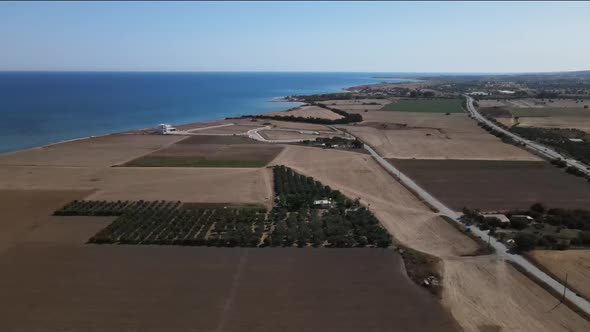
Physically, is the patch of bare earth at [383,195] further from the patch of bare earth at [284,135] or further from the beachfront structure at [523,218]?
the patch of bare earth at [284,135]

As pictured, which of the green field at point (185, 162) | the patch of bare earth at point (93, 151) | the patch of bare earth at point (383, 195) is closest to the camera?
the patch of bare earth at point (383, 195)

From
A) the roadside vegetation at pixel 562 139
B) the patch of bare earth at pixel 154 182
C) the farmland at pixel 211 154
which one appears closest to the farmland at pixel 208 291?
the patch of bare earth at pixel 154 182

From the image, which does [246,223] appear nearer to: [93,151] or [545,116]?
[93,151]

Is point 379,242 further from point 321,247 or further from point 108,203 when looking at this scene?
point 108,203

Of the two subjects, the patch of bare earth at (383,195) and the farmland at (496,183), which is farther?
the farmland at (496,183)

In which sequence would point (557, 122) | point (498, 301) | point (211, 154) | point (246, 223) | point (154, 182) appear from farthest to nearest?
point (557, 122)
point (211, 154)
point (154, 182)
point (246, 223)
point (498, 301)

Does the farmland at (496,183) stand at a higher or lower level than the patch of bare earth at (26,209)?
higher

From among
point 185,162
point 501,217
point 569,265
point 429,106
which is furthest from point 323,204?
point 429,106
